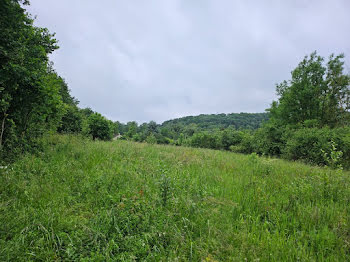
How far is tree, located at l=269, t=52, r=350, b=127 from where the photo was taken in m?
16.5

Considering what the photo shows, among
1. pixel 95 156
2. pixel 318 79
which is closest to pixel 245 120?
pixel 318 79

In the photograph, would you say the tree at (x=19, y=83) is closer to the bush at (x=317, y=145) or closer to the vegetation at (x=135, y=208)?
the vegetation at (x=135, y=208)

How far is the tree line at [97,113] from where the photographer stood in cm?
482

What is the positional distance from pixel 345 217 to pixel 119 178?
4308mm

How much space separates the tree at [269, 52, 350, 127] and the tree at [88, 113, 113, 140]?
2225 centimetres

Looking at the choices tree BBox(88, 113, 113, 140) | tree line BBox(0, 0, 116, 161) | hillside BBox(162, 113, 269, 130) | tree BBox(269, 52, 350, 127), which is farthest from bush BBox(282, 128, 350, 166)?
hillside BBox(162, 113, 269, 130)

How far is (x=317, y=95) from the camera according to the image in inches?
703

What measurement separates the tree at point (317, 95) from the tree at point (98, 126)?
22.2 metres

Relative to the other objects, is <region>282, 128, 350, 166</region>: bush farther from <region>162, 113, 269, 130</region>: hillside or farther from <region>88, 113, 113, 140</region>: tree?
<region>162, 113, 269, 130</region>: hillside

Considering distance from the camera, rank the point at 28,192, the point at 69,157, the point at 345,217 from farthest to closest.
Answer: the point at 69,157 → the point at 28,192 → the point at 345,217

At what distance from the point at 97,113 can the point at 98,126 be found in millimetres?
1559

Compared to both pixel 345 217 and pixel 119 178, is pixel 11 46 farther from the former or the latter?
pixel 345 217

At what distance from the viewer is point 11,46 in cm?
483

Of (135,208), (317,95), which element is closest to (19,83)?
(135,208)
